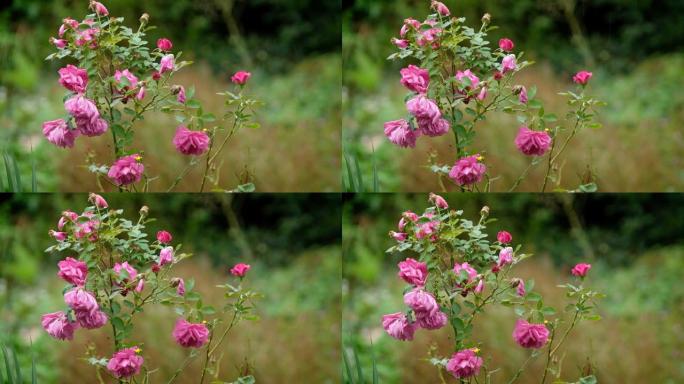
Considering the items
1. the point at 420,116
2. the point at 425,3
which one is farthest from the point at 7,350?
the point at 425,3

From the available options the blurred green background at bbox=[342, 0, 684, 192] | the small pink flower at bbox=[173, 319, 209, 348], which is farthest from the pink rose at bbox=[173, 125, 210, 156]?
the small pink flower at bbox=[173, 319, 209, 348]

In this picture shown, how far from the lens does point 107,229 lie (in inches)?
155

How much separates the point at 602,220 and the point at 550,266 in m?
0.29

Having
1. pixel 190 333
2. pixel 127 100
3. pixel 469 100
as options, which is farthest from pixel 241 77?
pixel 190 333

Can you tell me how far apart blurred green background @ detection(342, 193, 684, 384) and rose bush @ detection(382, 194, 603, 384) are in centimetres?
5

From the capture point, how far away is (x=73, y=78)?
3891mm

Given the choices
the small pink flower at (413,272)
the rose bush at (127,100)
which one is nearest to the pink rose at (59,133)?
the rose bush at (127,100)

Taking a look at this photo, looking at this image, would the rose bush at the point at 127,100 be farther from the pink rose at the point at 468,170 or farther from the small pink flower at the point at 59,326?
the pink rose at the point at 468,170

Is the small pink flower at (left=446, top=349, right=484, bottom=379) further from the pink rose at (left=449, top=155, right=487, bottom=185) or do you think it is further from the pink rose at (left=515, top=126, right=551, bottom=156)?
the pink rose at (left=515, top=126, right=551, bottom=156)

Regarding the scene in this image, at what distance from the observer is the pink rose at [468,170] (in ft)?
13.3

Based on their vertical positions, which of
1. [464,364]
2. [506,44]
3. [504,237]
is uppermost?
[506,44]

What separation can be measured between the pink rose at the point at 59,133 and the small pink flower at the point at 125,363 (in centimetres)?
82

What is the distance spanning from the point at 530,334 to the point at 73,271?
1717 mm

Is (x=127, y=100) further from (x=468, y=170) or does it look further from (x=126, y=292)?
(x=468, y=170)
